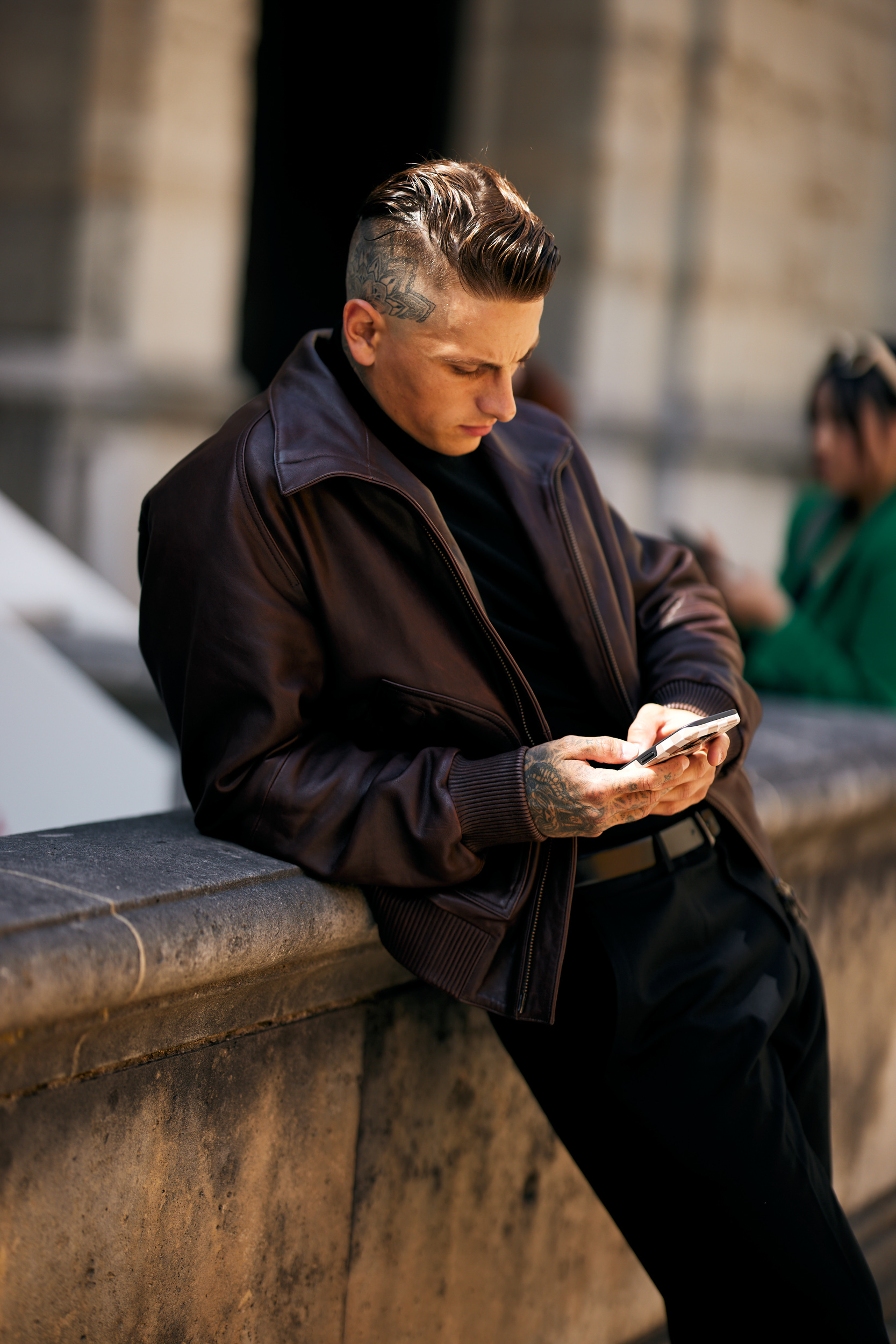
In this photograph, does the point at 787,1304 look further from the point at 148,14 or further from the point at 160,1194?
the point at 148,14

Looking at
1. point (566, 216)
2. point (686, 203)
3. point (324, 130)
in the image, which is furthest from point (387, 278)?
point (324, 130)

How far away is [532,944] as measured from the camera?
1.88 m

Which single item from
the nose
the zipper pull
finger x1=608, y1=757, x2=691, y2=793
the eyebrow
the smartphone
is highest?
the eyebrow

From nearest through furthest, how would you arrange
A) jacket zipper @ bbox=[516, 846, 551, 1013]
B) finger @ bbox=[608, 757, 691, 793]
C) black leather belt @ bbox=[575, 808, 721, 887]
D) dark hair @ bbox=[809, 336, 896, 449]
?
finger @ bbox=[608, 757, 691, 793], jacket zipper @ bbox=[516, 846, 551, 1013], black leather belt @ bbox=[575, 808, 721, 887], dark hair @ bbox=[809, 336, 896, 449]

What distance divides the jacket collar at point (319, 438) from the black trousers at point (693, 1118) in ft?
2.16

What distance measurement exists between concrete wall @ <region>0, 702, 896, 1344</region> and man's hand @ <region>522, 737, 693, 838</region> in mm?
320

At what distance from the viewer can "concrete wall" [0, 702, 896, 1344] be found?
63.5 inches

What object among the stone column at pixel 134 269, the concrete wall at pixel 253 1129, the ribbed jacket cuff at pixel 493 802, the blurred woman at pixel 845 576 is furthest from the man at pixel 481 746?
the stone column at pixel 134 269

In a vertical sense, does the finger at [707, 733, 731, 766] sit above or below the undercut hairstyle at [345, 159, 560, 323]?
below

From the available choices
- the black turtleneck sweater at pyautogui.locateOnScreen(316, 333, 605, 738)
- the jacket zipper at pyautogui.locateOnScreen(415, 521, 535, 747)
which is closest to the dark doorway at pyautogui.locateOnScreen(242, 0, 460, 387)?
the black turtleneck sweater at pyautogui.locateOnScreen(316, 333, 605, 738)

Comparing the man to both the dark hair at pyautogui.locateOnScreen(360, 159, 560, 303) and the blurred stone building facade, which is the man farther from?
the blurred stone building facade

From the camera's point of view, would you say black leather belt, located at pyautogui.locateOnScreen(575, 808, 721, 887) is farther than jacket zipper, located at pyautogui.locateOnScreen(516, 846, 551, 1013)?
Yes

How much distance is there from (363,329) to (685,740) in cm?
71

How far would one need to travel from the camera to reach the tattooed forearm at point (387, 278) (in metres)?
1.82
